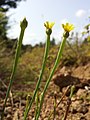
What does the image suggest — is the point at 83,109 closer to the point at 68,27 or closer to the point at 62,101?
the point at 62,101

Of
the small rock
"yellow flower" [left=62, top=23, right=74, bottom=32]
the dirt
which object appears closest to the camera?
"yellow flower" [left=62, top=23, right=74, bottom=32]

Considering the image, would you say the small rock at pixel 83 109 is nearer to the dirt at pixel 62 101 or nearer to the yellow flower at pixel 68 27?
the dirt at pixel 62 101

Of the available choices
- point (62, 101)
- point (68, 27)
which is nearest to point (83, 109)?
point (62, 101)

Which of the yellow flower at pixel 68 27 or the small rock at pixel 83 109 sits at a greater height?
the yellow flower at pixel 68 27

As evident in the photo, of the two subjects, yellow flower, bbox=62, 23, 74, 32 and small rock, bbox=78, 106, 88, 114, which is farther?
small rock, bbox=78, 106, 88, 114

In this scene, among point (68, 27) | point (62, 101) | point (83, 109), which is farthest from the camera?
point (62, 101)

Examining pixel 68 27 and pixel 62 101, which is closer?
pixel 68 27

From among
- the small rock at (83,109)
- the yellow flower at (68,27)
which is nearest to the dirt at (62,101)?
the small rock at (83,109)

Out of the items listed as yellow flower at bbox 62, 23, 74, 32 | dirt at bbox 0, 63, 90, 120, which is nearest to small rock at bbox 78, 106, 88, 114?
dirt at bbox 0, 63, 90, 120

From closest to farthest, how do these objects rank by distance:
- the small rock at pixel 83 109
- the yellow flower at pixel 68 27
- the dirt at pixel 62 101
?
the yellow flower at pixel 68 27, the dirt at pixel 62 101, the small rock at pixel 83 109

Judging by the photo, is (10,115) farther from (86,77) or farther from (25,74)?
(25,74)

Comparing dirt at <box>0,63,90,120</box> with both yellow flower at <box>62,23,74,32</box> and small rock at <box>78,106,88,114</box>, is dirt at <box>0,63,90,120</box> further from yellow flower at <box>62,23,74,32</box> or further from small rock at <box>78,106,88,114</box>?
yellow flower at <box>62,23,74,32</box>
